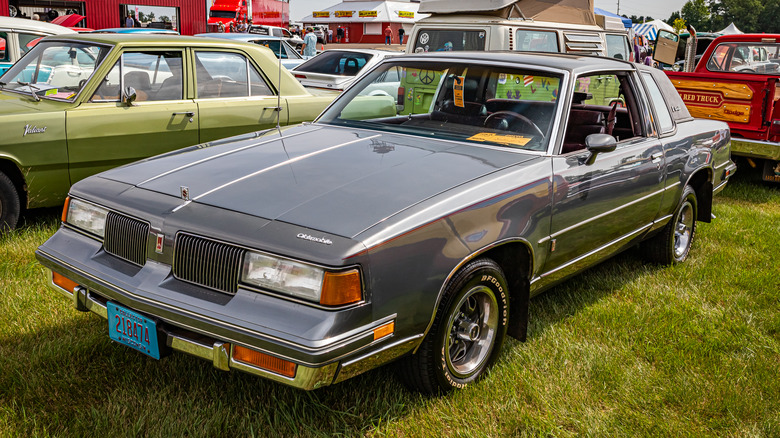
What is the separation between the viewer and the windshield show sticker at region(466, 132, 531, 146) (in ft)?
11.9

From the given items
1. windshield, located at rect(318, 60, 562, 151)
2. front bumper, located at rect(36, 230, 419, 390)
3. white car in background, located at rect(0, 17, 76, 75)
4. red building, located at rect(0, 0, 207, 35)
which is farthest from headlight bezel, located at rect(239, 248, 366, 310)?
red building, located at rect(0, 0, 207, 35)

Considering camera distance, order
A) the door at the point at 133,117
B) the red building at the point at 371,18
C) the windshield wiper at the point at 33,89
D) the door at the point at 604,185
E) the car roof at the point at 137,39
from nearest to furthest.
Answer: the door at the point at 604,185 → the door at the point at 133,117 → the windshield wiper at the point at 33,89 → the car roof at the point at 137,39 → the red building at the point at 371,18

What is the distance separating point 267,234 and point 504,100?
6.70 ft

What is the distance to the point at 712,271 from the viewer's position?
5.09 m

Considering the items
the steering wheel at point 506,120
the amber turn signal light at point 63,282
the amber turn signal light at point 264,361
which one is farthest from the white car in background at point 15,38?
the amber turn signal light at point 264,361

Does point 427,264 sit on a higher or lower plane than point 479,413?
higher

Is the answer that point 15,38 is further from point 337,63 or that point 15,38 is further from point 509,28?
point 509,28

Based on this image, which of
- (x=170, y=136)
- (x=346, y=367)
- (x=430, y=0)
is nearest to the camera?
(x=346, y=367)

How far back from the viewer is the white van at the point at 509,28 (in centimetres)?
877

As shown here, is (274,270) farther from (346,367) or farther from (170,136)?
(170,136)

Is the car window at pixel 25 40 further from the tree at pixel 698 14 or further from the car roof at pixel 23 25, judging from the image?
the tree at pixel 698 14

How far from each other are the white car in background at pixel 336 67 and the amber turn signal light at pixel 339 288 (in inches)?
358

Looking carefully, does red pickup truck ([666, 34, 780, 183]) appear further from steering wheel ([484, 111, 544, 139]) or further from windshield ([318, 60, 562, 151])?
steering wheel ([484, 111, 544, 139])

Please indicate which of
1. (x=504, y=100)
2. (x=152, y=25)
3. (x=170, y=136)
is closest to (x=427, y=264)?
(x=504, y=100)
